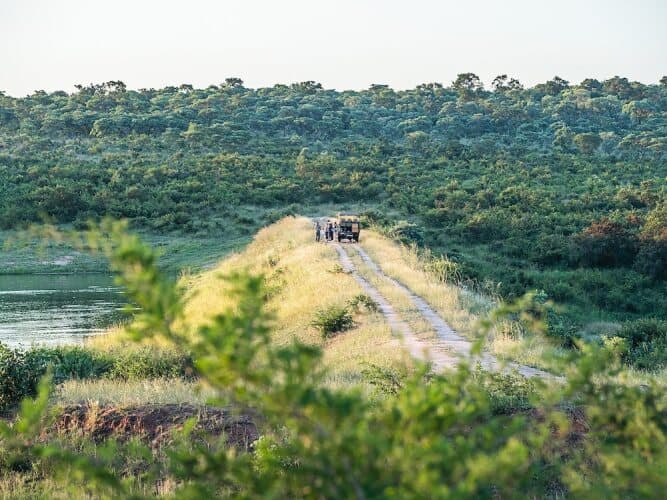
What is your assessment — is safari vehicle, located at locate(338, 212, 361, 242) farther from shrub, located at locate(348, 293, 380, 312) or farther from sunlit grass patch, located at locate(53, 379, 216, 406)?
sunlit grass patch, located at locate(53, 379, 216, 406)

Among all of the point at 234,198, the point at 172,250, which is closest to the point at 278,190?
the point at 234,198

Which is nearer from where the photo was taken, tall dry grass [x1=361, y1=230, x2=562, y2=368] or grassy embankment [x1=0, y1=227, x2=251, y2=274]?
tall dry grass [x1=361, y1=230, x2=562, y2=368]

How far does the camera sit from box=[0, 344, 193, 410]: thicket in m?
12.4

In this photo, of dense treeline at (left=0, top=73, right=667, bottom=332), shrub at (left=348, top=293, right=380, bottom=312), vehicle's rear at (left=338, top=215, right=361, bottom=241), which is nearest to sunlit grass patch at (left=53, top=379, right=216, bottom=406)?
shrub at (left=348, top=293, right=380, bottom=312)

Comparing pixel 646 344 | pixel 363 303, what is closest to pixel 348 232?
pixel 363 303

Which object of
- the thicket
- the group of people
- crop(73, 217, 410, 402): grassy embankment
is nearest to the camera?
the thicket

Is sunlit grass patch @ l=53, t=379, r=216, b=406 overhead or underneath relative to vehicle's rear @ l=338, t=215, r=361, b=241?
overhead

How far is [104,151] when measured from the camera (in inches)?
3123

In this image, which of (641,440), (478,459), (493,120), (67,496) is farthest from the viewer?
(493,120)

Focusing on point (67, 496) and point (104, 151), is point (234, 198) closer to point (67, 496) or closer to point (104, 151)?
point (104, 151)

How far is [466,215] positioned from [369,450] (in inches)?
1870

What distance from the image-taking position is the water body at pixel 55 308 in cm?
2483

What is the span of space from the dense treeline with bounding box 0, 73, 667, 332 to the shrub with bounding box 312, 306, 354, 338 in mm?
Answer: 9979

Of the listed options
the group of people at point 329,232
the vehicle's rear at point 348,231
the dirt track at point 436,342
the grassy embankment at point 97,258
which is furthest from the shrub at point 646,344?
the grassy embankment at point 97,258
